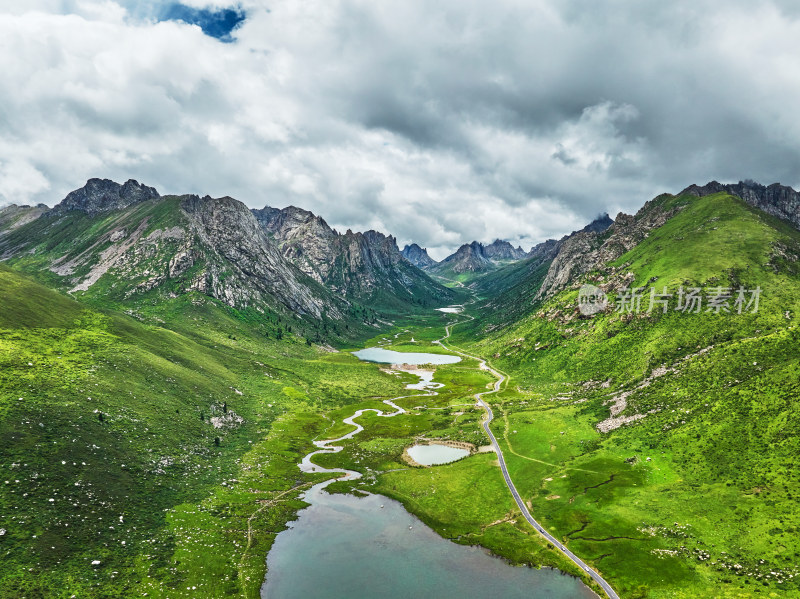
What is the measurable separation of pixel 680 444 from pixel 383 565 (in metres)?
68.6

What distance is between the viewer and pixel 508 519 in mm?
73625

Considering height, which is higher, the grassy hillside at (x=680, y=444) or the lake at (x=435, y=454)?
the grassy hillside at (x=680, y=444)

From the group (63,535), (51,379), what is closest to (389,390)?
(51,379)

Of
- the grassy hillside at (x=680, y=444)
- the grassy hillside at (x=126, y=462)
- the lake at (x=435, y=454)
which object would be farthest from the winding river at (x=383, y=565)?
the lake at (x=435, y=454)

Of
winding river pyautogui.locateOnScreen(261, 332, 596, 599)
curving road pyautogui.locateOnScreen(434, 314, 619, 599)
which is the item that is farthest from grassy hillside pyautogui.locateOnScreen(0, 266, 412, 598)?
curving road pyautogui.locateOnScreen(434, 314, 619, 599)

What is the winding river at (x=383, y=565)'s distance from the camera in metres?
53.6

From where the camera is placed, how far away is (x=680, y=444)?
83688 mm

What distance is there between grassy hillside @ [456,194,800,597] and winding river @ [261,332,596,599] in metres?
14.4

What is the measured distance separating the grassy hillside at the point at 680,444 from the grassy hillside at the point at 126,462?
56.7 metres

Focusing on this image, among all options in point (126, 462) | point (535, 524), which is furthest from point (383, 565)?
point (126, 462)

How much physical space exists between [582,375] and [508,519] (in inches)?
3801

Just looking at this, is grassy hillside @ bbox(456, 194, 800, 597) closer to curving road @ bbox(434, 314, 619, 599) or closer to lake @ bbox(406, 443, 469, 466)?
curving road @ bbox(434, 314, 619, 599)

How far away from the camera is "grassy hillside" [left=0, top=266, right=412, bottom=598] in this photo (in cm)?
4959

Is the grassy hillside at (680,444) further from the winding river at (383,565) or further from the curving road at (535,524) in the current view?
the winding river at (383,565)
